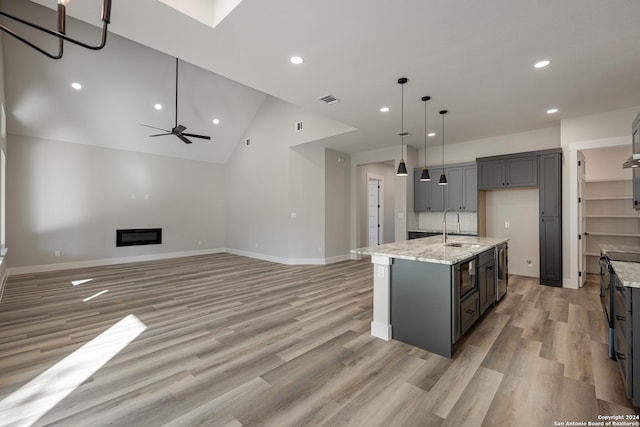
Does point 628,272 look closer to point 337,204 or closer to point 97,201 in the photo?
point 337,204

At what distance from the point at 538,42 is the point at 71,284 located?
7826mm

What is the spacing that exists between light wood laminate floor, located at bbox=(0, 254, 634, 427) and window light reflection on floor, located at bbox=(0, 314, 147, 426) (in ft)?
0.04

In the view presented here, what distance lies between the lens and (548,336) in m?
2.95

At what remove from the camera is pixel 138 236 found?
752 cm

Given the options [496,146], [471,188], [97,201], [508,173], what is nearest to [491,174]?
[508,173]

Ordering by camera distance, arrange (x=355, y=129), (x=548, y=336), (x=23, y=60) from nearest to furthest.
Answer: (x=548, y=336) < (x=23, y=60) < (x=355, y=129)

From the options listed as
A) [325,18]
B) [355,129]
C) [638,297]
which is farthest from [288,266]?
[638,297]

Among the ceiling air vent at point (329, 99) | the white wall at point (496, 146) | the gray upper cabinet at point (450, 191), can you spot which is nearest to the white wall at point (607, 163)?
the white wall at point (496, 146)

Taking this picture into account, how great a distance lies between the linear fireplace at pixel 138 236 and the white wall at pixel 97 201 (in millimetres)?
121

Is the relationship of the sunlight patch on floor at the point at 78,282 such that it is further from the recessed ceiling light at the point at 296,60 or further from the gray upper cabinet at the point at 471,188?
the gray upper cabinet at the point at 471,188

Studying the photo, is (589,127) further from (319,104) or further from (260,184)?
(260,184)

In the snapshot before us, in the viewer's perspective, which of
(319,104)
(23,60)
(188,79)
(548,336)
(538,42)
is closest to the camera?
(538,42)

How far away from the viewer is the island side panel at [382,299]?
2920 mm

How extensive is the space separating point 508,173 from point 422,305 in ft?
13.6
